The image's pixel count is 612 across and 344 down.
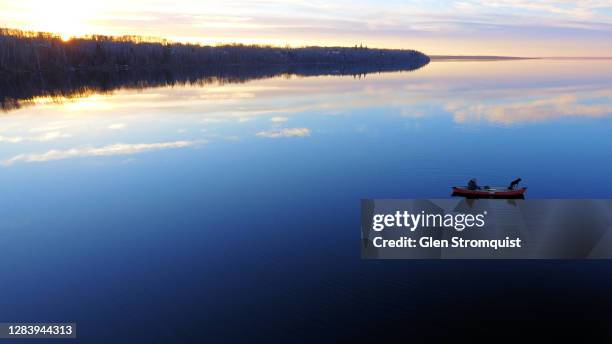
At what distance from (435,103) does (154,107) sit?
175ft

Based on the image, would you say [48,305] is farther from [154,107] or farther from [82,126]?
[154,107]

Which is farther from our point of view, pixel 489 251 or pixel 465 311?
pixel 489 251

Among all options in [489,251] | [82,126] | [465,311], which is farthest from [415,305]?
[82,126]

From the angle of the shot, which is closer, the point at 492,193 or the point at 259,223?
the point at 259,223

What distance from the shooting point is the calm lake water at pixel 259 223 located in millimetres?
17266

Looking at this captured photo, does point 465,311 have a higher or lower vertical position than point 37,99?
lower

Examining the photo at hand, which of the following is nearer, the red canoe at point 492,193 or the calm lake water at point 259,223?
the calm lake water at point 259,223

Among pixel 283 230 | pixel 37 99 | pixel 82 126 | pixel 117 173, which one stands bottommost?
pixel 283 230

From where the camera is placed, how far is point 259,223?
25.5 meters

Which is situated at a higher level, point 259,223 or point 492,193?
point 492,193

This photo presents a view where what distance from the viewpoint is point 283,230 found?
24.5 meters

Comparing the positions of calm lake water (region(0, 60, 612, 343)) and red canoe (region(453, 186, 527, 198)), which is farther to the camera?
red canoe (region(453, 186, 527, 198))

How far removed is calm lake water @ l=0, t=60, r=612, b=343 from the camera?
1727 centimetres

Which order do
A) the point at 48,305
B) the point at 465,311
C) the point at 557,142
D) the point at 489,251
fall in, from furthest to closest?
the point at 557,142 → the point at 489,251 → the point at 48,305 → the point at 465,311
